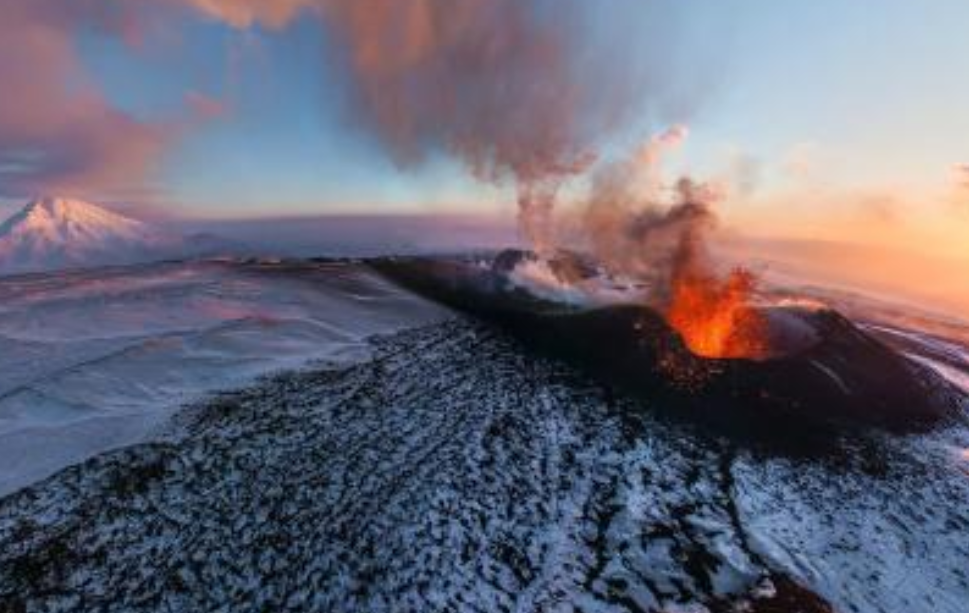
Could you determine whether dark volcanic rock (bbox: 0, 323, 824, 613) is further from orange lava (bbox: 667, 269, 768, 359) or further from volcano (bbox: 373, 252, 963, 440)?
orange lava (bbox: 667, 269, 768, 359)

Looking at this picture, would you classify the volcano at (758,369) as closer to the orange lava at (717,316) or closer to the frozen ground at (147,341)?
the orange lava at (717,316)

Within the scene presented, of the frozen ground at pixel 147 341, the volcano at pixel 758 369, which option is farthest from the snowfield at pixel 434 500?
the volcano at pixel 758 369

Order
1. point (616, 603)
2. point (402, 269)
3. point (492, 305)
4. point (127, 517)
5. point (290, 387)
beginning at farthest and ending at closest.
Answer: point (402, 269), point (492, 305), point (290, 387), point (127, 517), point (616, 603)

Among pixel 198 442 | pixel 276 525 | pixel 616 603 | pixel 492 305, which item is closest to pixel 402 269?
pixel 492 305

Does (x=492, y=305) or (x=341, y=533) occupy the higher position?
(x=492, y=305)

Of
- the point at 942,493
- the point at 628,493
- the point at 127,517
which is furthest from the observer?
the point at 942,493

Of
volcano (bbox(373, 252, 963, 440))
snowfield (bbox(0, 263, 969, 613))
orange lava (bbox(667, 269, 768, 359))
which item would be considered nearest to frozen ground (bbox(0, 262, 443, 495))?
snowfield (bbox(0, 263, 969, 613))

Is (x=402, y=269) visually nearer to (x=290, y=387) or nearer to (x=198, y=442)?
(x=290, y=387)

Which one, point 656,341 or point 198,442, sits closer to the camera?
point 198,442

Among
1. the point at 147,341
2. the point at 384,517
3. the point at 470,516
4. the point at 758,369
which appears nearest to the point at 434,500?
the point at 470,516
